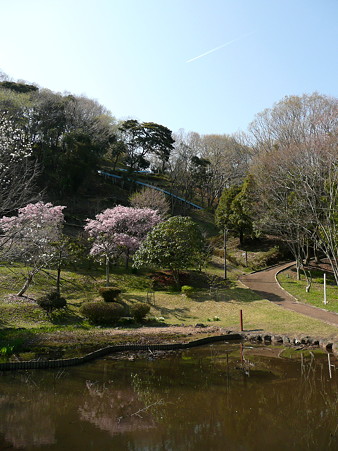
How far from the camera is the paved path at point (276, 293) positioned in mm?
18125

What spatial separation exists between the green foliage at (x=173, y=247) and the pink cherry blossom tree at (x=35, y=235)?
5.90 metres

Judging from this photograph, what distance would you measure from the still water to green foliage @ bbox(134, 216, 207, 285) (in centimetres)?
1201

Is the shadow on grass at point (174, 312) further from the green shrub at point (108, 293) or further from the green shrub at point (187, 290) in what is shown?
the green shrub at point (187, 290)

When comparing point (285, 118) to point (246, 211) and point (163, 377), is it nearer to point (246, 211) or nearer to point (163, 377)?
point (246, 211)

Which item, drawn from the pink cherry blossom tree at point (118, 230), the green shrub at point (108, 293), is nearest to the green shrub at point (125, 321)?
the green shrub at point (108, 293)

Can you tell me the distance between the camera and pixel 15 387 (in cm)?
937

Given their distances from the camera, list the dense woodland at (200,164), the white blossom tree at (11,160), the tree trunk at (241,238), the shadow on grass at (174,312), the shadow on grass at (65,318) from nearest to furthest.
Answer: the white blossom tree at (11,160), the shadow on grass at (65,318), the shadow on grass at (174,312), the dense woodland at (200,164), the tree trunk at (241,238)

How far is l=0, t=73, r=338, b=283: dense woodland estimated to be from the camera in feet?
84.0

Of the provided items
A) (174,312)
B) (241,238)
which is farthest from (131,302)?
(241,238)

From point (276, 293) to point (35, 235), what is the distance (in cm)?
1605

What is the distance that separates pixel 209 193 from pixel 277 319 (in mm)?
38147

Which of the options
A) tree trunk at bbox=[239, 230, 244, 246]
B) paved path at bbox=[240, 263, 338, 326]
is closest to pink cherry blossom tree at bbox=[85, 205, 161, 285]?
paved path at bbox=[240, 263, 338, 326]

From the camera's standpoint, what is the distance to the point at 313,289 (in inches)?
1032

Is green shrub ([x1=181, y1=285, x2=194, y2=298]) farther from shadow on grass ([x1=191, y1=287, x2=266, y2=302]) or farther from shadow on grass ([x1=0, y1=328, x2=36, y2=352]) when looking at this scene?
shadow on grass ([x1=0, y1=328, x2=36, y2=352])
